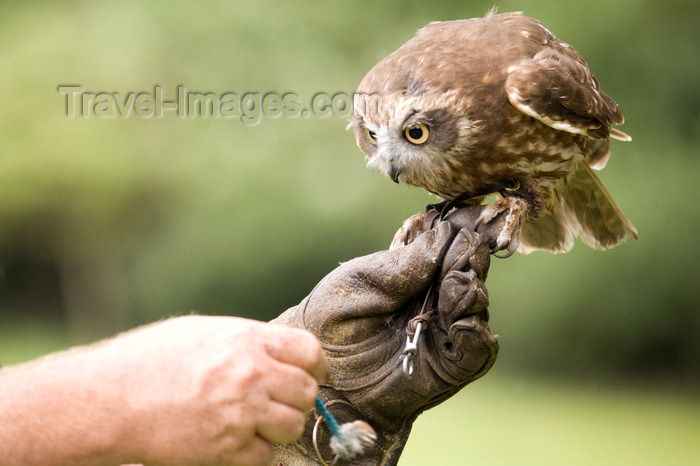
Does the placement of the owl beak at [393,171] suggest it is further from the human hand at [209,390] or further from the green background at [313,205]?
the green background at [313,205]

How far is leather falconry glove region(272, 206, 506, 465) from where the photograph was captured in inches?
69.1

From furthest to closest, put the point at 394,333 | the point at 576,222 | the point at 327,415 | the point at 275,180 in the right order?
the point at 275,180, the point at 576,222, the point at 394,333, the point at 327,415

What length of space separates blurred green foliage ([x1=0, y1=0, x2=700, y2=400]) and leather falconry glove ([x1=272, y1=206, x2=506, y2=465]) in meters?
3.69

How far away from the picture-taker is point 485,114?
2.14 meters

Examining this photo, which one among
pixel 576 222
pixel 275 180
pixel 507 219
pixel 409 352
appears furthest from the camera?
pixel 275 180

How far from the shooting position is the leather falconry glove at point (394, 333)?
5.75 ft

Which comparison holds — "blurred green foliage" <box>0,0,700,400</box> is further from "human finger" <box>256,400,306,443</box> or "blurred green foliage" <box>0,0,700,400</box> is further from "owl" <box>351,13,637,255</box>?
"human finger" <box>256,400,306,443</box>

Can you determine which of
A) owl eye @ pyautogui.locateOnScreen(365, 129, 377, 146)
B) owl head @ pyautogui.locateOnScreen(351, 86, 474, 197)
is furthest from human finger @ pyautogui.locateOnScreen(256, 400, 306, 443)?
owl eye @ pyautogui.locateOnScreen(365, 129, 377, 146)

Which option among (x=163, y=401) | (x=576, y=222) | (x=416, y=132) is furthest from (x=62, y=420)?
(x=576, y=222)

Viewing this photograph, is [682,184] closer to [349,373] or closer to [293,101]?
[293,101]

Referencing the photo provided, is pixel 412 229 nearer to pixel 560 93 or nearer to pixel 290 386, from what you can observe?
pixel 560 93

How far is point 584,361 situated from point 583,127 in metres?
3.80

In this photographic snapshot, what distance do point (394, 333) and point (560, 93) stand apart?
0.92 m

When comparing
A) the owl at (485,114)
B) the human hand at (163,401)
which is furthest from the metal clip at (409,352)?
the human hand at (163,401)
